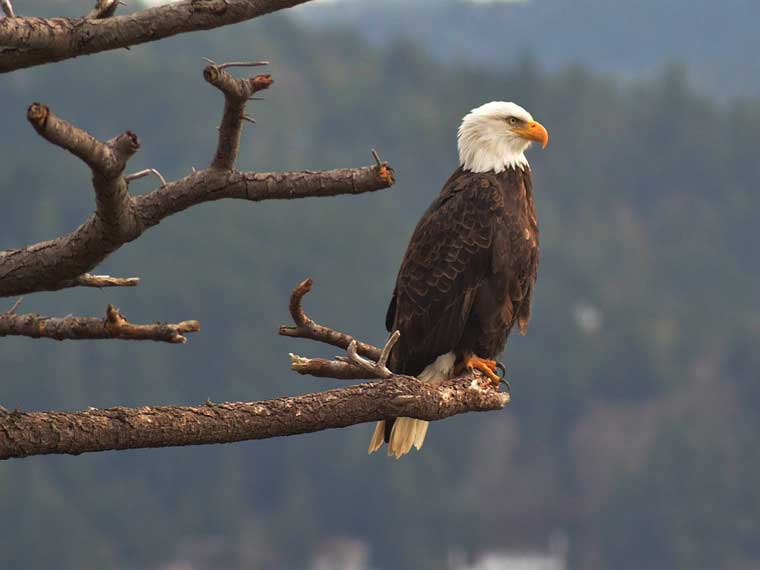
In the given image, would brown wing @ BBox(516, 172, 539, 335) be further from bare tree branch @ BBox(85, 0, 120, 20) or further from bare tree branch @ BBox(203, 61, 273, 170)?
bare tree branch @ BBox(85, 0, 120, 20)

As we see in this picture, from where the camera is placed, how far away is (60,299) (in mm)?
88312

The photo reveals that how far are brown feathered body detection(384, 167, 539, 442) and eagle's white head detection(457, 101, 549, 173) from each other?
264 millimetres

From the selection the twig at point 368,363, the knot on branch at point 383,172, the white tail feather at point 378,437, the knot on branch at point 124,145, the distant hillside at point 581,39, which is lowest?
the white tail feather at point 378,437

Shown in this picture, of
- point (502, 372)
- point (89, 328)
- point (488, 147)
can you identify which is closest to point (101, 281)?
point (89, 328)

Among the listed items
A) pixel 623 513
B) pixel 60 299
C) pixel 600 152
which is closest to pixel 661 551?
pixel 623 513

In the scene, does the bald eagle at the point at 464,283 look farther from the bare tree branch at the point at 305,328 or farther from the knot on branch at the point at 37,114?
the knot on branch at the point at 37,114

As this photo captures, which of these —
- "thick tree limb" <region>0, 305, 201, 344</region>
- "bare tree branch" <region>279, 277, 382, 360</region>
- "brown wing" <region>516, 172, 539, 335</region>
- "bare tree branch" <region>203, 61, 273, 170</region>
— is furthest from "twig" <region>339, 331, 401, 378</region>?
"brown wing" <region>516, 172, 539, 335</region>

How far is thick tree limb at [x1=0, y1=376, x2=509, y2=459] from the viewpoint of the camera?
4758 mm

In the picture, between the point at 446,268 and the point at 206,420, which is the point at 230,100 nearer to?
the point at 206,420

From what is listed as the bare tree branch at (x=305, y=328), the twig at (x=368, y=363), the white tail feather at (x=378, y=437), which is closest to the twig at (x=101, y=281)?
the bare tree branch at (x=305, y=328)

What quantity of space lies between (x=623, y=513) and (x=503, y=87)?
36.9 meters

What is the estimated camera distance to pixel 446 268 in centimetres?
769

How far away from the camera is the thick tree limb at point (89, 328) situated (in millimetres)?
5234

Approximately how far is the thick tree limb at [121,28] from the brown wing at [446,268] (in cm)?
294
